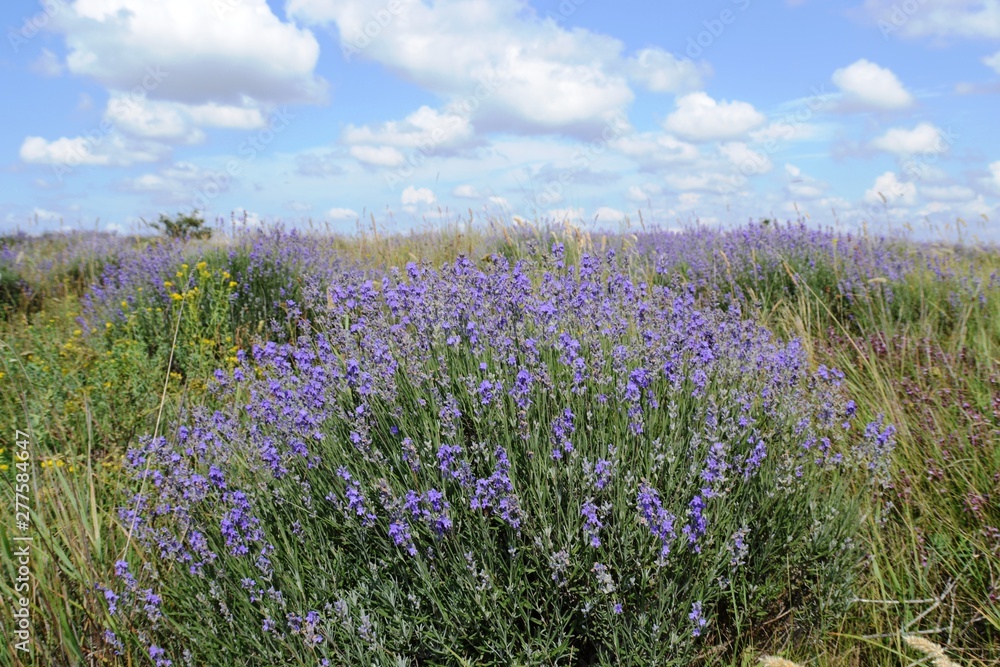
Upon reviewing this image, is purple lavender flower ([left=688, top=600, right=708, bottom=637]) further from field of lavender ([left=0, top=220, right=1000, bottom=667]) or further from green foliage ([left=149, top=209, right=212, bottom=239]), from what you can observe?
green foliage ([left=149, top=209, right=212, bottom=239])

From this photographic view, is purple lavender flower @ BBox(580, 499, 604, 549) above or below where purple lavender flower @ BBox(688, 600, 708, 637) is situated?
above

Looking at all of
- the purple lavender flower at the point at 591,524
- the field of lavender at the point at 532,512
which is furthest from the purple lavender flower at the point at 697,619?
the purple lavender flower at the point at 591,524

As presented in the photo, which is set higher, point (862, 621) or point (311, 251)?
point (311, 251)

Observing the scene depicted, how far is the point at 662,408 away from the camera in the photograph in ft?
8.68

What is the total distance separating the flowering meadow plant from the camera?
2.06 meters

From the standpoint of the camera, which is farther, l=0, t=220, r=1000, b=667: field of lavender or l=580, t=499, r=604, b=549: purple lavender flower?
l=0, t=220, r=1000, b=667: field of lavender

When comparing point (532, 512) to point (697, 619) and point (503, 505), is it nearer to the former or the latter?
point (503, 505)

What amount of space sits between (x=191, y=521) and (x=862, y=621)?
2.60 metres

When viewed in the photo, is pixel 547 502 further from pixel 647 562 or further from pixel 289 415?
pixel 289 415

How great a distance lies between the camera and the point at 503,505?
2.00 meters

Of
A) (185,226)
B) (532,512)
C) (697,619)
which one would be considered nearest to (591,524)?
(532,512)

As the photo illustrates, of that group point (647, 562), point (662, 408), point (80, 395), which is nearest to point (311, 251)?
point (80, 395)

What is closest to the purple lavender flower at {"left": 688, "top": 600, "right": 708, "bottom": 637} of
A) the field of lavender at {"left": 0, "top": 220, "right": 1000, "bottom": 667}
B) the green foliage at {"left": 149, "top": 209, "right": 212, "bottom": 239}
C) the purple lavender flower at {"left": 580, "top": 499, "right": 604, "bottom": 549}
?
the field of lavender at {"left": 0, "top": 220, "right": 1000, "bottom": 667}

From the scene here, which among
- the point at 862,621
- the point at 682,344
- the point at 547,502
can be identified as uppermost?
the point at 682,344
